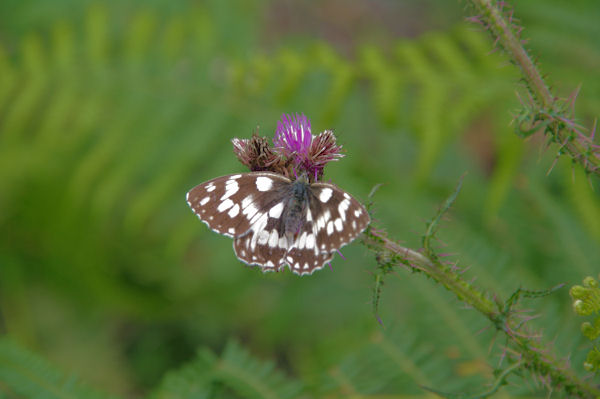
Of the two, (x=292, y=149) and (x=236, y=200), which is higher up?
(x=292, y=149)

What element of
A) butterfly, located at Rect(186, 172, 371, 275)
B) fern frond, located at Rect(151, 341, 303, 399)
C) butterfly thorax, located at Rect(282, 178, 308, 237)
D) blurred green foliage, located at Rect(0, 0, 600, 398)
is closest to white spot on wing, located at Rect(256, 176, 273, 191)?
butterfly, located at Rect(186, 172, 371, 275)

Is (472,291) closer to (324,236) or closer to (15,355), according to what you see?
(324,236)

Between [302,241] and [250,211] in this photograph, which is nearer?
[302,241]

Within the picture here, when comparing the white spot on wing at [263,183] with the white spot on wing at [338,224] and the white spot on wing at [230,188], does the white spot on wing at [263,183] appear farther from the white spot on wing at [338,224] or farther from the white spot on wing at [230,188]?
the white spot on wing at [338,224]

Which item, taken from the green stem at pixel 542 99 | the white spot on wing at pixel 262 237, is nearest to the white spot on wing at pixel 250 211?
the white spot on wing at pixel 262 237

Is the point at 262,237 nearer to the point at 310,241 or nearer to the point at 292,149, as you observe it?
the point at 310,241

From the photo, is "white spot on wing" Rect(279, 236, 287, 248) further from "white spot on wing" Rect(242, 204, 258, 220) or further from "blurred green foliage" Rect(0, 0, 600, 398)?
"blurred green foliage" Rect(0, 0, 600, 398)

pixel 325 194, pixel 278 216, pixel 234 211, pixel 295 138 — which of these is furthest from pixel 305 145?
pixel 234 211
